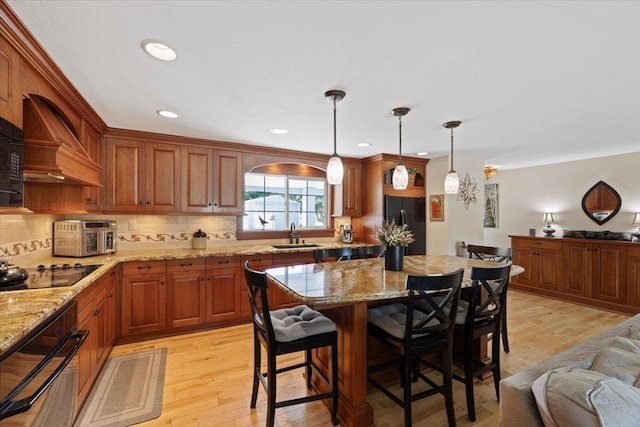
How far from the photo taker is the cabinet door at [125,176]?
10.5 feet

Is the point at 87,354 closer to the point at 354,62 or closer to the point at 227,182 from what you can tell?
the point at 227,182

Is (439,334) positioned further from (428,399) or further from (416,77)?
(416,77)

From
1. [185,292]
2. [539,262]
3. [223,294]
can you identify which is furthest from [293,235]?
[539,262]

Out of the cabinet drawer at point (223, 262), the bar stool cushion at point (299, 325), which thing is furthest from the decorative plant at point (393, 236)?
the cabinet drawer at point (223, 262)

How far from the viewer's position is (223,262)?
3484 millimetres

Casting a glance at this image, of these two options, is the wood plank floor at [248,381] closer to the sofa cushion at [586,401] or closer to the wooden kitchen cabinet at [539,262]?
the wooden kitchen cabinet at [539,262]

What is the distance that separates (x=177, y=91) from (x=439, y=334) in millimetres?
2554

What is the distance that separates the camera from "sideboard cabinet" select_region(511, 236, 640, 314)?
4121 mm

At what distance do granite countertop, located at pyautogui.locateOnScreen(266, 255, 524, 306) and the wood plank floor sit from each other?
91cm

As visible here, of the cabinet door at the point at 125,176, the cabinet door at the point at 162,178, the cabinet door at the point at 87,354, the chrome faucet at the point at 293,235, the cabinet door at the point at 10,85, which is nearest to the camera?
the cabinet door at the point at 10,85

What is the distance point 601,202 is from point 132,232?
696cm

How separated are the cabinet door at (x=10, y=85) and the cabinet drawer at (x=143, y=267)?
69.8 inches

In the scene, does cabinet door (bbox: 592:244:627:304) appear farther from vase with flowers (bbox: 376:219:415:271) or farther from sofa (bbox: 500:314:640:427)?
sofa (bbox: 500:314:640:427)

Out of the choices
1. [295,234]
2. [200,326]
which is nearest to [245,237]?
[295,234]
